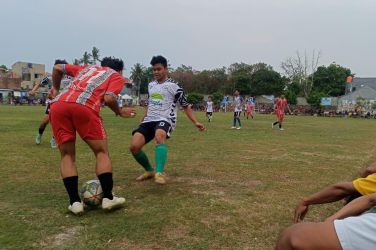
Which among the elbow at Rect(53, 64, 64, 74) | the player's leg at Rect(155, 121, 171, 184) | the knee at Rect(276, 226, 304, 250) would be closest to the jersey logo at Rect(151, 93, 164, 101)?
the player's leg at Rect(155, 121, 171, 184)

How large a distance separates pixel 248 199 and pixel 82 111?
2415 mm

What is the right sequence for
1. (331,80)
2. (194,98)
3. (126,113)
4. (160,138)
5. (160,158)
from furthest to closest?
(331,80)
(194,98)
(160,138)
(160,158)
(126,113)

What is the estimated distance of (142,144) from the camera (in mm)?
6535

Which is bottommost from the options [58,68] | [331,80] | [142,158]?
[142,158]

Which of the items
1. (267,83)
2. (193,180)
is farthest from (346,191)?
(267,83)

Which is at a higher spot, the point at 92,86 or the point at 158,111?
the point at 92,86

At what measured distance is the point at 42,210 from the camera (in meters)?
4.95

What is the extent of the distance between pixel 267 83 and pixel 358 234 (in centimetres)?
8007

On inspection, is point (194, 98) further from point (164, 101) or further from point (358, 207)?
point (358, 207)

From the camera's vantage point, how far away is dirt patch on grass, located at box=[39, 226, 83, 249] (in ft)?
12.7

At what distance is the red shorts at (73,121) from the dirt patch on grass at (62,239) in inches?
43.2

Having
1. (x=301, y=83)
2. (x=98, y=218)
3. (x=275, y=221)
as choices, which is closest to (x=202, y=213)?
(x=275, y=221)

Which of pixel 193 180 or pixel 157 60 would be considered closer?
pixel 157 60

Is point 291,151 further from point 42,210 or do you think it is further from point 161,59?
point 42,210
